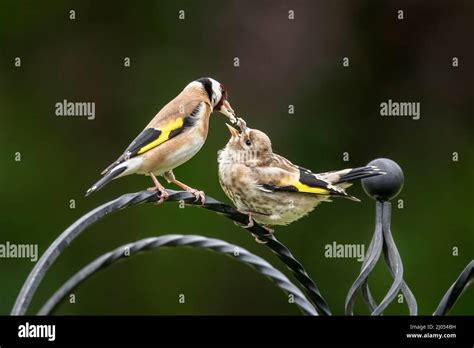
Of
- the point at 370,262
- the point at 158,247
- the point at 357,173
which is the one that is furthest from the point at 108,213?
the point at 357,173

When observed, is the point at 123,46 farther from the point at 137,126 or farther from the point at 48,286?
the point at 48,286

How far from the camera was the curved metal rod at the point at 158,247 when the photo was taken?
2408 millimetres

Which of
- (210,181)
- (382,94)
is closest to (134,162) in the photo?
(210,181)

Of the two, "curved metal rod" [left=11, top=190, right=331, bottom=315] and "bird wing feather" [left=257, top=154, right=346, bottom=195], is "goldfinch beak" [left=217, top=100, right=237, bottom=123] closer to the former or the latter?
"bird wing feather" [left=257, top=154, right=346, bottom=195]

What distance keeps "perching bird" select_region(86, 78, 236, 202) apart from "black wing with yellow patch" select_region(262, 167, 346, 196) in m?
0.34

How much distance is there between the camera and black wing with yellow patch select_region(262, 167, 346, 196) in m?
3.65

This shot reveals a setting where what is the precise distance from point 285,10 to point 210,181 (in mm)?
1331

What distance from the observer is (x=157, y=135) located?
376cm

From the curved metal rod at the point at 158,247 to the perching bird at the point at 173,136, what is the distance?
85 centimetres

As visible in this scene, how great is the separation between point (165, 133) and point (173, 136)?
32mm

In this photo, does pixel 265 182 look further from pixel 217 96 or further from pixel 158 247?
pixel 158 247

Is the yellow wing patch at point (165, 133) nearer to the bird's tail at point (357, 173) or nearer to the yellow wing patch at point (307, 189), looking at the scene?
the yellow wing patch at point (307, 189)

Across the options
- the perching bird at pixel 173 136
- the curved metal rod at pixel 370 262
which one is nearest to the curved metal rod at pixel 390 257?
the curved metal rod at pixel 370 262

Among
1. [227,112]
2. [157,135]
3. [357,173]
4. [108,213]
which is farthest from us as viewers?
[227,112]
